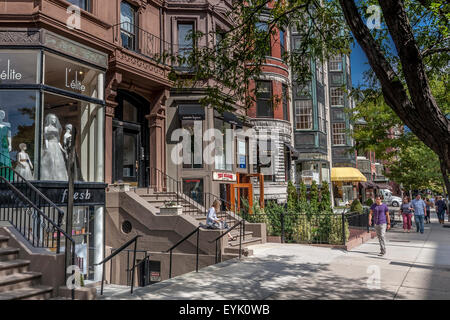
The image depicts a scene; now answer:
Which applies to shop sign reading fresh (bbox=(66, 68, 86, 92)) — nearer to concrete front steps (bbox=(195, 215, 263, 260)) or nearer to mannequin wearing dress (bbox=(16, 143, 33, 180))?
mannequin wearing dress (bbox=(16, 143, 33, 180))

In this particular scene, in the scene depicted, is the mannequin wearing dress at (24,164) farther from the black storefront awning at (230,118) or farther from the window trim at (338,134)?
the window trim at (338,134)

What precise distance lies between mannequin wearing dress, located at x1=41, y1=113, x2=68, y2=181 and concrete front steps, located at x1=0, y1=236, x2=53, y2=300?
12.3 ft

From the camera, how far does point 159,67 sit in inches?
621

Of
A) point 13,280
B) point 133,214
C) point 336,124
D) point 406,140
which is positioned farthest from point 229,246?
point 336,124

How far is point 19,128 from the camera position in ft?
34.1

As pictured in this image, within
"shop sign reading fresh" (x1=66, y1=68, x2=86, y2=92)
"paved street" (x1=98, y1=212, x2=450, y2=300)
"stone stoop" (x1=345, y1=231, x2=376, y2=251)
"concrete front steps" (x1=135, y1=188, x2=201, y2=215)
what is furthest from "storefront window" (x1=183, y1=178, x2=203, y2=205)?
"stone stoop" (x1=345, y1=231, x2=376, y2=251)

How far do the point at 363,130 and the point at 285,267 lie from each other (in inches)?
593

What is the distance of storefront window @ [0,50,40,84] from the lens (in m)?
10.3

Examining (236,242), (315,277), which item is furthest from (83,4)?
(315,277)

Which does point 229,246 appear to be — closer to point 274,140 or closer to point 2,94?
point 2,94

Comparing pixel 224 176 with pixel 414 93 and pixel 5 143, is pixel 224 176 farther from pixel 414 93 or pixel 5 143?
pixel 414 93

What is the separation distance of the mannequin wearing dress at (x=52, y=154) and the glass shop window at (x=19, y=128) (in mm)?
328

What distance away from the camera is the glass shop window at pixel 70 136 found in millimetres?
10729

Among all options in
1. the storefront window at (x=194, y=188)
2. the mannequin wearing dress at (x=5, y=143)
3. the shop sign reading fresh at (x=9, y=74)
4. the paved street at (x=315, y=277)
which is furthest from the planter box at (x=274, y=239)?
the shop sign reading fresh at (x=9, y=74)
